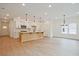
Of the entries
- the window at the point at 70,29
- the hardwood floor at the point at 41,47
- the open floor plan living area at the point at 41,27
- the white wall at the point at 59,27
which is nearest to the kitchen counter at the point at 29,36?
the open floor plan living area at the point at 41,27

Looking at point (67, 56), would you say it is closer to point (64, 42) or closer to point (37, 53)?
point (64, 42)

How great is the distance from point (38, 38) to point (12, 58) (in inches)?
33.4

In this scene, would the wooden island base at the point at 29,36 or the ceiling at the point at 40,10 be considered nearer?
the ceiling at the point at 40,10

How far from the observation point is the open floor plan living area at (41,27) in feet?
13.7

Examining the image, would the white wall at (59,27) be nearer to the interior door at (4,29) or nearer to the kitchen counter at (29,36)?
the kitchen counter at (29,36)

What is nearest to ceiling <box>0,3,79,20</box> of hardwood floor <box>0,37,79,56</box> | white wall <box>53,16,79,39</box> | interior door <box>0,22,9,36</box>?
white wall <box>53,16,79,39</box>

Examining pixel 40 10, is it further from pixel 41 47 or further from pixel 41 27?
pixel 41 47

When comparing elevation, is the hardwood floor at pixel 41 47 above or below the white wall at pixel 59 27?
below

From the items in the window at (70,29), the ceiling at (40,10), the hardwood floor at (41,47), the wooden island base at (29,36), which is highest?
the ceiling at (40,10)

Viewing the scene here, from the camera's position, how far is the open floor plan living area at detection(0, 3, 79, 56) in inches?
165

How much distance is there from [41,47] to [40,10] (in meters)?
0.92

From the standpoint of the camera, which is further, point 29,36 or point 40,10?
point 29,36

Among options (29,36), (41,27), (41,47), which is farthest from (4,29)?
(41,47)

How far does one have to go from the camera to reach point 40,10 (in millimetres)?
4273
